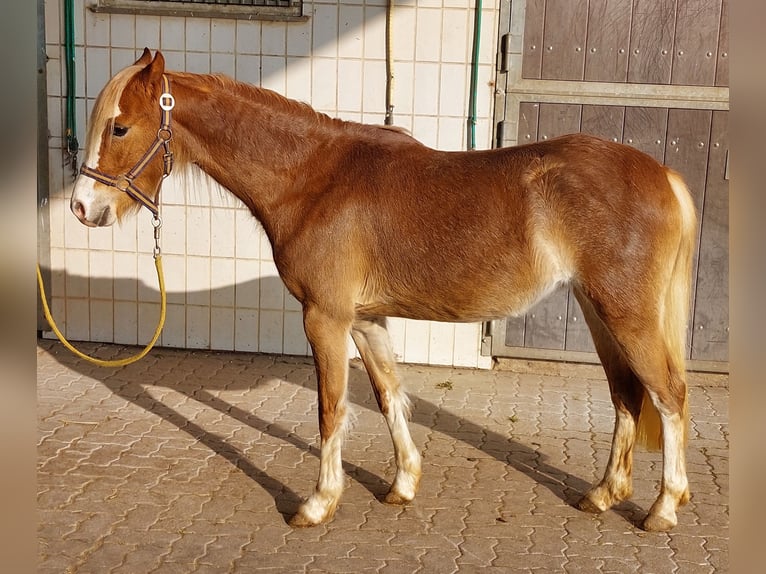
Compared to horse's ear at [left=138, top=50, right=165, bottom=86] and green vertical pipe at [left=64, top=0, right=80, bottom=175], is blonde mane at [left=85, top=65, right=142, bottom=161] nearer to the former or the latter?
horse's ear at [left=138, top=50, right=165, bottom=86]

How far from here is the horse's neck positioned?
11.6 feet

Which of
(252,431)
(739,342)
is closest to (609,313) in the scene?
(252,431)

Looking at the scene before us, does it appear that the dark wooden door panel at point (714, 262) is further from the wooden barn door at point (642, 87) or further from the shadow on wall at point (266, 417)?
the shadow on wall at point (266, 417)

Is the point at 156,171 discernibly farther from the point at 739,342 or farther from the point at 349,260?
the point at 739,342

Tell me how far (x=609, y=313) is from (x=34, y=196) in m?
2.98

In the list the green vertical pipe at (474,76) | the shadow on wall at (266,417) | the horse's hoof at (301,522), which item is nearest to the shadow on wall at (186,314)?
the shadow on wall at (266,417)

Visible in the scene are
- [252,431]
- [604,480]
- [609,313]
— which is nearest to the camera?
[609,313]

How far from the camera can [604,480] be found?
12.6 feet

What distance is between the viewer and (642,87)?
18.5 feet

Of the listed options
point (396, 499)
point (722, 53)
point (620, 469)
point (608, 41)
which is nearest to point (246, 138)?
point (396, 499)

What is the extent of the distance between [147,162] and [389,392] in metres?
1.59

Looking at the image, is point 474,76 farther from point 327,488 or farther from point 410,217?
point 327,488

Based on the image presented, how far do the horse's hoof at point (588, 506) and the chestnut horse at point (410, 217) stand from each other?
250 millimetres

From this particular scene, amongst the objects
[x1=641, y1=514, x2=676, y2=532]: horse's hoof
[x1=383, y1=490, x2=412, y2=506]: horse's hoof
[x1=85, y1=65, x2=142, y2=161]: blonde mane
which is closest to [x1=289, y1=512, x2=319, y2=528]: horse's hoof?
[x1=383, y1=490, x2=412, y2=506]: horse's hoof
